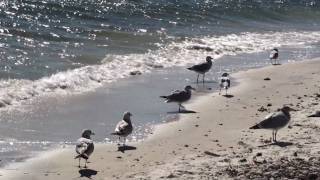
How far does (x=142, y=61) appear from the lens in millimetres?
20453

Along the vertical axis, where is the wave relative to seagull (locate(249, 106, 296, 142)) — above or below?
above

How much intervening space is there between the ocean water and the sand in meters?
0.67

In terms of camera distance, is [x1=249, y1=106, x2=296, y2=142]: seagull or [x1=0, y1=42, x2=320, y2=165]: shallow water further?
[x1=249, y1=106, x2=296, y2=142]: seagull

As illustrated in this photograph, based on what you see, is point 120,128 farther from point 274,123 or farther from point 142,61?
point 142,61

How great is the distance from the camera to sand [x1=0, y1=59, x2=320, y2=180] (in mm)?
9945

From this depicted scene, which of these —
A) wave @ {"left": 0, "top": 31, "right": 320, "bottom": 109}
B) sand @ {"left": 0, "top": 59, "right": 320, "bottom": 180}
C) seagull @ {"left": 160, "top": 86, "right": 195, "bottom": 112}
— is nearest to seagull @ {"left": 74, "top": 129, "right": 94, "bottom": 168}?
sand @ {"left": 0, "top": 59, "right": 320, "bottom": 180}

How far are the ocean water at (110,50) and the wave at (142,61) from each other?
0.03 metres

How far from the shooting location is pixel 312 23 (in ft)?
111

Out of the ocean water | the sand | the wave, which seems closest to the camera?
the sand

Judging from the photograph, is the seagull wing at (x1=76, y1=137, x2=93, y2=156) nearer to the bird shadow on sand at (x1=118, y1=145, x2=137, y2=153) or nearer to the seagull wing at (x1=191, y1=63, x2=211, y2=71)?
the bird shadow on sand at (x1=118, y1=145, x2=137, y2=153)

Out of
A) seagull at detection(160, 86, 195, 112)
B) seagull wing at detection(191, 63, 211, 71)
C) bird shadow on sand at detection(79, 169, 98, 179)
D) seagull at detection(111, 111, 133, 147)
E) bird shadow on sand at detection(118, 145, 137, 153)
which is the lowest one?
bird shadow on sand at detection(79, 169, 98, 179)

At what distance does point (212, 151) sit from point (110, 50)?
1121 cm

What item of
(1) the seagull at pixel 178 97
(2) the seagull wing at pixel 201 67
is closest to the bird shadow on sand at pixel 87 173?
(1) the seagull at pixel 178 97

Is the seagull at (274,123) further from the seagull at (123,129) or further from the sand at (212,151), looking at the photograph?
the seagull at (123,129)
